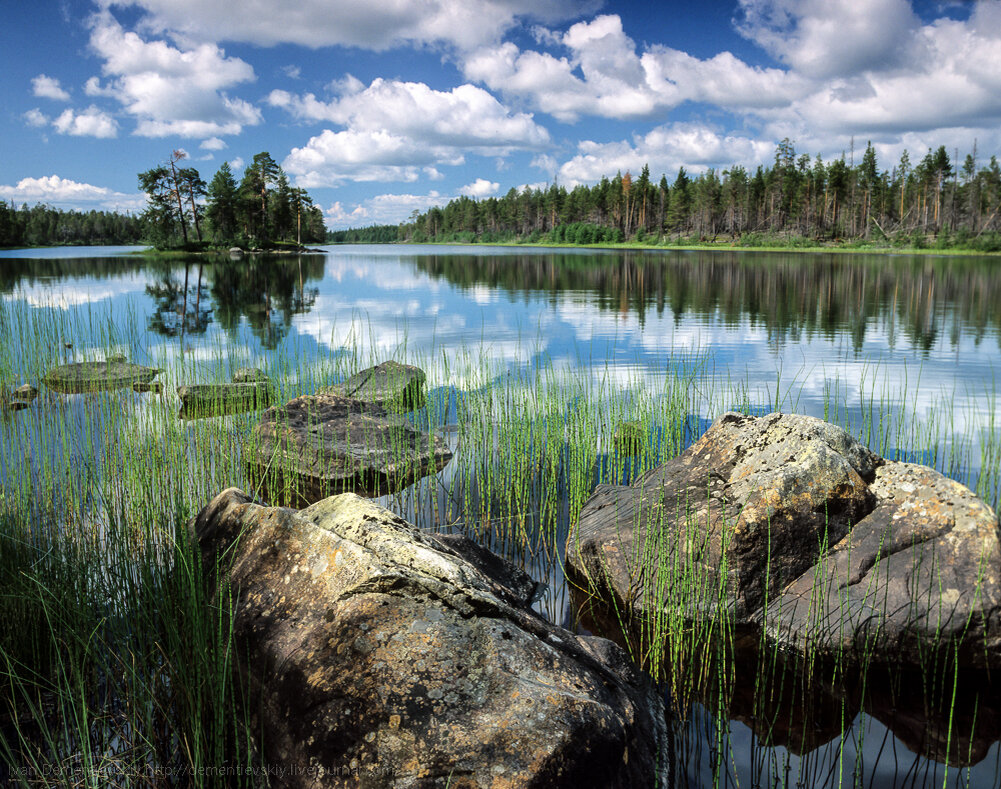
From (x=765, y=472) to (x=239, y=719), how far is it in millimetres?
3024

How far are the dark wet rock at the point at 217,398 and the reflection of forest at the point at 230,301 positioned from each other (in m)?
5.27

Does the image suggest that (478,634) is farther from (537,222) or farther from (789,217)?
(537,222)

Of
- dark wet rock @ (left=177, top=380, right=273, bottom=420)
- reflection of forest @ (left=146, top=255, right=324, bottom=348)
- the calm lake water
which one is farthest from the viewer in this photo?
reflection of forest @ (left=146, top=255, right=324, bottom=348)

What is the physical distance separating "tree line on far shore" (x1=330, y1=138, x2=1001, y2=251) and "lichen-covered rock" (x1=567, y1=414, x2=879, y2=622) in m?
55.8

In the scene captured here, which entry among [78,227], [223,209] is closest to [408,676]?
[223,209]

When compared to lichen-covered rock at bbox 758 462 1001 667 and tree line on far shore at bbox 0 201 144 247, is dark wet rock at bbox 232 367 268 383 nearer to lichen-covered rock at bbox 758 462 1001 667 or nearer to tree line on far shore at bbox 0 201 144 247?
lichen-covered rock at bbox 758 462 1001 667

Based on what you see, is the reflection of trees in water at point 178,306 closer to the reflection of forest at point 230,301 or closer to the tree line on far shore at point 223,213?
the reflection of forest at point 230,301

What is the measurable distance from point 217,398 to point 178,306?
15107 millimetres

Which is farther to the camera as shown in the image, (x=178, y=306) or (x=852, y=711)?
(x=178, y=306)

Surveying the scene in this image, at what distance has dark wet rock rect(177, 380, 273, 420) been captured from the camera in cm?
732

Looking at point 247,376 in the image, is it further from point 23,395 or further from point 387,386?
point 23,395

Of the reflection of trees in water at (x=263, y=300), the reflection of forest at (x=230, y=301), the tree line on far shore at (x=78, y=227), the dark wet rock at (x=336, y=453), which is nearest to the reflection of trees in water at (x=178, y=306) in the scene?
the reflection of forest at (x=230, y=301)

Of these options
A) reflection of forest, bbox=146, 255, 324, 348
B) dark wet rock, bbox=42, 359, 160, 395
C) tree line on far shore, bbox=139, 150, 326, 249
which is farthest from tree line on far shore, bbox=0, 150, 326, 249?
dark wet rock, bbox=42, 359, 160, 395

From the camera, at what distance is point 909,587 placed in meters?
3.29
